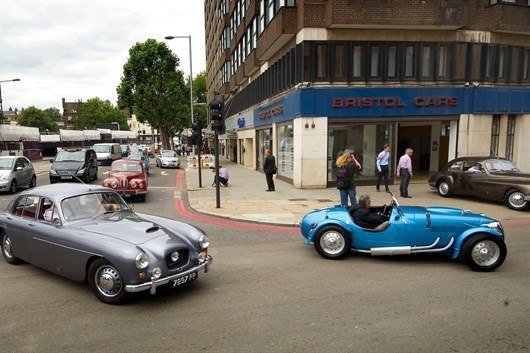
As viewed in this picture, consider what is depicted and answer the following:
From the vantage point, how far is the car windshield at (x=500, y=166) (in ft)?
38.6

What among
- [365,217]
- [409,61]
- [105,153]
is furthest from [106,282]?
[105,153]

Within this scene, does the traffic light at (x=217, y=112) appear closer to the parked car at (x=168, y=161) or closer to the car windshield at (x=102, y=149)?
the parked car at (x=168, y=161)

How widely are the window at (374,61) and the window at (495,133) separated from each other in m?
5.74

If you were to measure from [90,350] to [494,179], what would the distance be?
11.6 meters

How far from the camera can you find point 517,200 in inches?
424

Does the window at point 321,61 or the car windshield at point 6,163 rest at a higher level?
the window at point 321,61

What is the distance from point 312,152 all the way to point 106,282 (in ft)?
37.3

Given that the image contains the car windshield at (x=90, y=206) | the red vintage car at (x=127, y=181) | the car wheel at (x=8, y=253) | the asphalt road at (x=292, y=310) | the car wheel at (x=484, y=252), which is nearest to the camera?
the asphalt road at (x=292, y=310)

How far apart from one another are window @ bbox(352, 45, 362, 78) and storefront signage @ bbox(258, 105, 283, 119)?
12.8 ft

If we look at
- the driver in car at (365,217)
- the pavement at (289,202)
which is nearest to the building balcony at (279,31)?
the pavement at (289,202)

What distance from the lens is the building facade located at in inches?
584

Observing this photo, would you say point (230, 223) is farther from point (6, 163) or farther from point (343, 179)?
point (6, 163)

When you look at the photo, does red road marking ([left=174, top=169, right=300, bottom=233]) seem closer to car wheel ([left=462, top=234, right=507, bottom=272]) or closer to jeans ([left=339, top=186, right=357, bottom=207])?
jeans ([left=339, top=186, right=357, bottom=207])

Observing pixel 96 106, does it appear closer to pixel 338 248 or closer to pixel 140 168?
pixel 140 168
